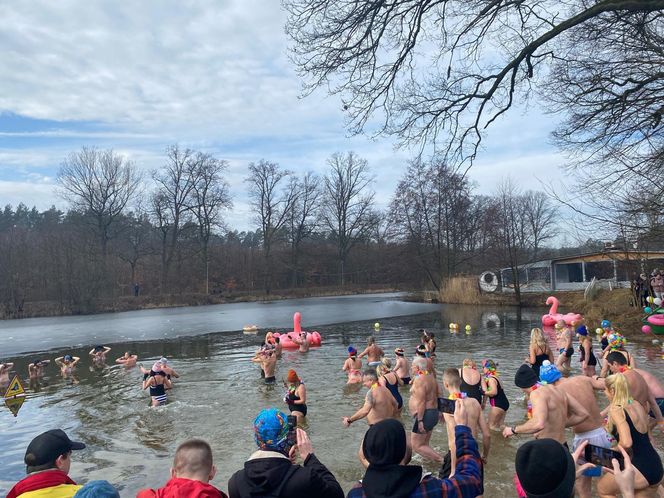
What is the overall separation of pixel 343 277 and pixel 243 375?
4692 centimetres

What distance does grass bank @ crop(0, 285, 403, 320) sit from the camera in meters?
36.2

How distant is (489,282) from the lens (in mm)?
37688

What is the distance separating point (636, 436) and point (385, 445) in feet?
9.41

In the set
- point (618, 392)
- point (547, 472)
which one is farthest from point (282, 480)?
point (618, 392)

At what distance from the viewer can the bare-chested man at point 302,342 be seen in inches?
682

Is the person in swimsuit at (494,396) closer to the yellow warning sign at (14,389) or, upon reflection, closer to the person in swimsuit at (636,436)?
the person in swimsuit at (636,436)

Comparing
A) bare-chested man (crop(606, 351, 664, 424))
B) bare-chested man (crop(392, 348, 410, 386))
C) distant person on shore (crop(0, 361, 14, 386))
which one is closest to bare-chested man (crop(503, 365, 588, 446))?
bare-chested man (crop(606, 351, 664, 424))

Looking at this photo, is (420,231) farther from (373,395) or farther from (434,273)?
(373,395)

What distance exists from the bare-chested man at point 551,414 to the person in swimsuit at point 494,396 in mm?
2250

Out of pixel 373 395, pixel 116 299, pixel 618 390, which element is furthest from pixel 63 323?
pixel 618 390

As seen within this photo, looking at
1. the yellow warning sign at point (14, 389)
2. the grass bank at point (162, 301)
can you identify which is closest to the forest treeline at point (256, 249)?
the grass bank at point (162, 301)

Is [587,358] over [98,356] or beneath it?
over

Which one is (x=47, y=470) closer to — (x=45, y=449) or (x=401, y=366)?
(x=45, y=449)

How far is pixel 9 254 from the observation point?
36031 mm
